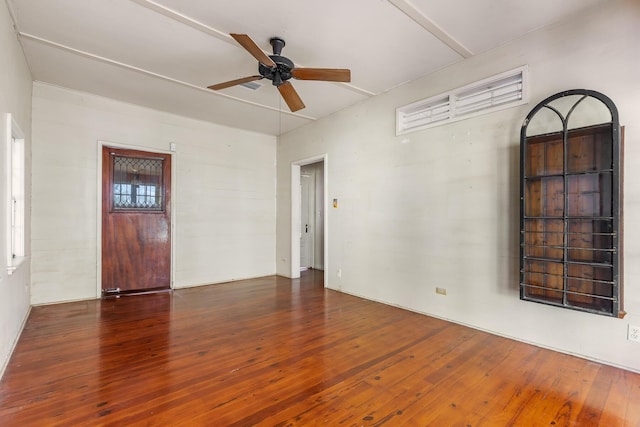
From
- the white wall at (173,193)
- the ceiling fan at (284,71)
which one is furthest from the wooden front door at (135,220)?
the ceiling fan at (284,71)

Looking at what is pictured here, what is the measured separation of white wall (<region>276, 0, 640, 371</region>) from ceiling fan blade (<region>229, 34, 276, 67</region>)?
210cm

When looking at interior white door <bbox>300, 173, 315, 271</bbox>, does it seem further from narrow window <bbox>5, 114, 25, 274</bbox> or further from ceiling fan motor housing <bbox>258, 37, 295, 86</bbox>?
narrow window <bbox>5, 114, 25, 274</bbox>

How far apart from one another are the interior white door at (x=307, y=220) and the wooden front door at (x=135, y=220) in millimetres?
2982

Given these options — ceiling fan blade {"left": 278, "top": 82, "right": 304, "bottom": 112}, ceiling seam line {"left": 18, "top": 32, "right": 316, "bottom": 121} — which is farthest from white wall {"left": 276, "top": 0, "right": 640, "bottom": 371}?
ceiling seam line {"left": 18, "top": 32, "right": 316, "bottom": 121}

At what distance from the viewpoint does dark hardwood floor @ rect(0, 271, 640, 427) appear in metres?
1.95

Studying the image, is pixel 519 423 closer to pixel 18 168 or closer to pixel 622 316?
pixel 622 316

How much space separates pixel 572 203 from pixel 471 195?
0.92 metres

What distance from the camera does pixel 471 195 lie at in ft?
11.3

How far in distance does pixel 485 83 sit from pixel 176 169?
475cm

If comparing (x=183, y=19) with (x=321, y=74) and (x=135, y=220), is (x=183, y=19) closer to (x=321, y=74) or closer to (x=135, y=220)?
(x=321, y=74)

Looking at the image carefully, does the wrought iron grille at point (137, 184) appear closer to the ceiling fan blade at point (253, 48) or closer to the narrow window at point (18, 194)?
the narrow window at point (18, 194)

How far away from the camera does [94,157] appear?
4578mm

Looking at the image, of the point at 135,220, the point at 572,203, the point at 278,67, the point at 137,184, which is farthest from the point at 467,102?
the point at 135,220

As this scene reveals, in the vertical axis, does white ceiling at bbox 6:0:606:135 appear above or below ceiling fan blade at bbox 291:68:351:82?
above
